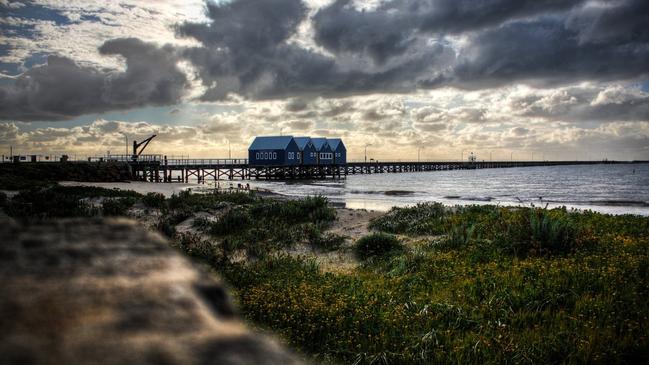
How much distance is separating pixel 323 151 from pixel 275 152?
13.8 metres

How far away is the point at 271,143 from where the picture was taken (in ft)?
269

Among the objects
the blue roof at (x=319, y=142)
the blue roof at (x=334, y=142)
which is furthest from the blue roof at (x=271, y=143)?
the blue roof at (x=334, y=142)

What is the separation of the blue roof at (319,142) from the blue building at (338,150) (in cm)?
188

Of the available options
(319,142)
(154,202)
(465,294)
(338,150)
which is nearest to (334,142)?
(338,150)

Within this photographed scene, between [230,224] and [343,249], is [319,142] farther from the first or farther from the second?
[343,249]

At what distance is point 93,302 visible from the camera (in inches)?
31.9

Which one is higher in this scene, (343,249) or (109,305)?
(109,305)

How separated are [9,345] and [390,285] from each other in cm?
846

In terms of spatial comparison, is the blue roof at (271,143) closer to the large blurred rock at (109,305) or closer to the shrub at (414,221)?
the shrub at (414,221)

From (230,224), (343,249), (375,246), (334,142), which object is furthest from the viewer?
(334,142)

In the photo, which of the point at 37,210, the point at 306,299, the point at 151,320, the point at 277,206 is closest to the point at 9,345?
the point at 151,320

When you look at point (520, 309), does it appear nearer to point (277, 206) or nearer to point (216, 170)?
point (277, 206)

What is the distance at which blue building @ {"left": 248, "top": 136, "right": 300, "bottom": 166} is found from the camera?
8006cm

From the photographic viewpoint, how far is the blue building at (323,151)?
294 feet
